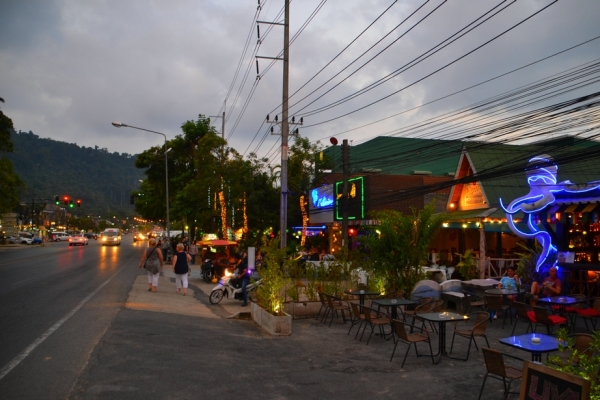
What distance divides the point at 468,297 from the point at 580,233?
252 inches

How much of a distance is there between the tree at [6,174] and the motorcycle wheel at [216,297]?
36.3 metres

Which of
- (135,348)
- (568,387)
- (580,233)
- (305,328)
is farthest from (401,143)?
(568,387)

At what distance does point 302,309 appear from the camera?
13352 mm

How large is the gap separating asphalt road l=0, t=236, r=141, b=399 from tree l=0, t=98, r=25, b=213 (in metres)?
28.5

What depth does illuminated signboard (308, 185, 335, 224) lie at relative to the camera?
116 ft

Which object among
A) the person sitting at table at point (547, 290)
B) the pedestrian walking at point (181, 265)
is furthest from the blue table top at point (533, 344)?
the pedestrian walking at point (181, 265)

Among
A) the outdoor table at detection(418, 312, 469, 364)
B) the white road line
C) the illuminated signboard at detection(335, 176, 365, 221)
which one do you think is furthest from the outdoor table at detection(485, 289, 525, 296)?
the illuminated signboard at detection(335, 176, 365, 221)

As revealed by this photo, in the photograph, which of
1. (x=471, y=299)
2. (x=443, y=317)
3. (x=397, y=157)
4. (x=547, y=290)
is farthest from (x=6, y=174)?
(x=443, y=317)

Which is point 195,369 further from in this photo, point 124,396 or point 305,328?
point 305,328

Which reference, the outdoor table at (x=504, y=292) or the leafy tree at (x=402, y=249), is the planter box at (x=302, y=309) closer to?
the leafy tree at (x=402, y=249)

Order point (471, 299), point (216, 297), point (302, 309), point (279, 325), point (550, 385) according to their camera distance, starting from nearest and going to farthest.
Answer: point (550, 385)
point (279, 325)
point (302, 309)
point (471, 299)
point (216, 297)

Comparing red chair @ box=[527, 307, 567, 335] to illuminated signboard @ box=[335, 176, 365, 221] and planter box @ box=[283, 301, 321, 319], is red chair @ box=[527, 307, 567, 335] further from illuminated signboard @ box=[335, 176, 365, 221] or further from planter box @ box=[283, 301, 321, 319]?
illuminated signboard @ box=[335, 176, 365, 221]

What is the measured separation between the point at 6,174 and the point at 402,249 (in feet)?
138

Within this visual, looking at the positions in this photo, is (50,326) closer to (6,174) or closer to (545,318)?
(545,318)
